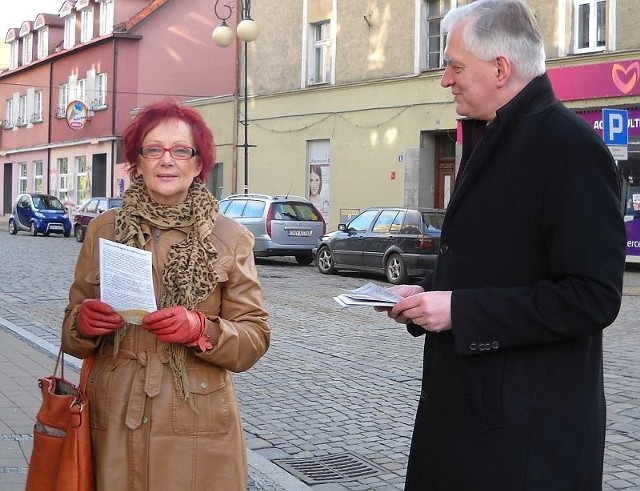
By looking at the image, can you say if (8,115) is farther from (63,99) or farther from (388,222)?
(388,222)

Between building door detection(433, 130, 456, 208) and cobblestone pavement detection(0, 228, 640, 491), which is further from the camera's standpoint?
building door detection(433, 130, 456, 208)

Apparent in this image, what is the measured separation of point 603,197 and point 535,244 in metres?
0.21

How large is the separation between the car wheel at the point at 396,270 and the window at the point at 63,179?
31.3 m

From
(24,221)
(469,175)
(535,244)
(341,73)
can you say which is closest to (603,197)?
(535,244)

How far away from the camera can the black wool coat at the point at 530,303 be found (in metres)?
2.34

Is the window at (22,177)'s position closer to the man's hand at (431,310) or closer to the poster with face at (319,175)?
the poster with face at (319,175)

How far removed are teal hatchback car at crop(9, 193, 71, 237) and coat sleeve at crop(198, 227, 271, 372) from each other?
34.2 metres

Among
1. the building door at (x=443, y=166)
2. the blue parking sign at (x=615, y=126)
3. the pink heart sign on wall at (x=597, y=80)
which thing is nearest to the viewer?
the blue parking sign at (x=615, y=126)

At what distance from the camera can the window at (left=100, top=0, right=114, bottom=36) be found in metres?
43.5

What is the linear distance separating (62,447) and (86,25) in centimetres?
4561

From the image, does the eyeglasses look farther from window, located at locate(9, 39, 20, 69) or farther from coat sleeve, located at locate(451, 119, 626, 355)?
window, located at locate(9, 39, 20, 69)

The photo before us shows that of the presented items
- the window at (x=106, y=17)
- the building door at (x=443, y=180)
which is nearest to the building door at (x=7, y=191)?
the window at (x=106, y=17)

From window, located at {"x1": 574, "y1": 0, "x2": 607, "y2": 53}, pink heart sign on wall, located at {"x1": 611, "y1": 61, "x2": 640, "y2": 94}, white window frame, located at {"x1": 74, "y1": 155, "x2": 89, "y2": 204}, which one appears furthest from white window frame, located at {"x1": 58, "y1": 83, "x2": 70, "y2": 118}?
pink heart sign on wall, located at {"x1": 611, "y1": 61, "x2": 640, "y2": 94}

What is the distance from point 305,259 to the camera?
23.5 metres
